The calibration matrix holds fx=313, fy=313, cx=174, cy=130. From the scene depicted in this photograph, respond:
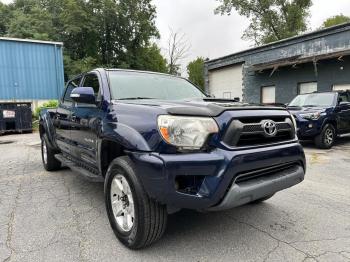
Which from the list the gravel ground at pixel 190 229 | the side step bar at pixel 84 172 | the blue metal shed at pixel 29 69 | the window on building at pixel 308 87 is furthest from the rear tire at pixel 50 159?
the blue metal shed at pixel 29 69

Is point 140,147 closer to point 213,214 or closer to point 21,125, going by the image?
point 213,214

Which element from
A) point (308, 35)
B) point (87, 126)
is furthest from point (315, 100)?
point (87, 126)

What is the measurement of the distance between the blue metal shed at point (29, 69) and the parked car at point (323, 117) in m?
15.7

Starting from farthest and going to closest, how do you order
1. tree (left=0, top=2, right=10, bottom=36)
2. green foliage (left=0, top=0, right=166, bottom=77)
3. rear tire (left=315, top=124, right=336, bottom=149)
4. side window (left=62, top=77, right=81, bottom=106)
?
tree (left=0, top=2, right=10, bottom=36), green foliage (left=0, top=0, right=166, bottom=77), rear tire (left=315, top=124, right=336, bottom=149), side window (left=62, top=77, right=81, bottom=106)

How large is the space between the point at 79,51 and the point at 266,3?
20.6 metres

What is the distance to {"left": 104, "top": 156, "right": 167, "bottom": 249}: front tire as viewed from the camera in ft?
9.01

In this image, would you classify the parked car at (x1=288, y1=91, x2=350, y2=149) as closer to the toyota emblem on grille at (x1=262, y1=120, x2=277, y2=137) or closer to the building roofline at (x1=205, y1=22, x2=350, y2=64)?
the building roofline at (x1=205, y1=22, x2=350, y2=64)

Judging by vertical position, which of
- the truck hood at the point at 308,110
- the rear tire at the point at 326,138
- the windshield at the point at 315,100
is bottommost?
the rear tire at the point at 326,138

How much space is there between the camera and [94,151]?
3.73 meters

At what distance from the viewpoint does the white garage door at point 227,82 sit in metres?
20.5

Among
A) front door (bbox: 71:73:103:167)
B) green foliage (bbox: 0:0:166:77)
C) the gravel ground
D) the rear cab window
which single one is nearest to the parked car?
the gravel ground

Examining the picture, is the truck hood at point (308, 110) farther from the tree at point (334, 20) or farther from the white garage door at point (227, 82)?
the tree at point (334, 20)

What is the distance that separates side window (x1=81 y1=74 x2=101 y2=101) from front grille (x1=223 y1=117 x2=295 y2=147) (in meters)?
1.75

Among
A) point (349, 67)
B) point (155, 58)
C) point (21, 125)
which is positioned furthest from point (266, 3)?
point (21, 125)
